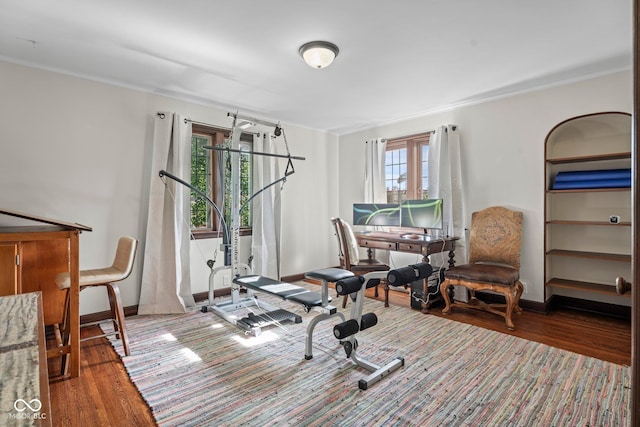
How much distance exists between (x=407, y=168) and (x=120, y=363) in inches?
153

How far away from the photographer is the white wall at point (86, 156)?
286 centimetres

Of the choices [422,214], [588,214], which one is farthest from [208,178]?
[588,214]

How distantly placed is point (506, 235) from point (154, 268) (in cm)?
Answer: 379

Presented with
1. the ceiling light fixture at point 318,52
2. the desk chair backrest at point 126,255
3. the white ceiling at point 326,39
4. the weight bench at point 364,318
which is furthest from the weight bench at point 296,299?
the white ceiling at point 326,39

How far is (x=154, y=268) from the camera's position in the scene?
349 centimetres

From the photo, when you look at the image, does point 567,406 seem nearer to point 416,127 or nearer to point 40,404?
point 40,404

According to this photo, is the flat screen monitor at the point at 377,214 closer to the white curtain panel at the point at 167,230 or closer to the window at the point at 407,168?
the window at the point at 407,168

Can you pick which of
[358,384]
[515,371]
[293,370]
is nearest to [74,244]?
[293,370]

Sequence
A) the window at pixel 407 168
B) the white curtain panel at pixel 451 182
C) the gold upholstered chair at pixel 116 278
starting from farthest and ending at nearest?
the window at pixel 407 168, the white curtain panel at pixel 451 182, the gold upholstered chair at pixel 116 278

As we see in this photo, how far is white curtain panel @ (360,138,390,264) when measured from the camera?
474 centimetres

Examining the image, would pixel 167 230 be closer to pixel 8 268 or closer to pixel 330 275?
pixel 8 268

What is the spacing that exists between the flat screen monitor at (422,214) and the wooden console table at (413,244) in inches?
6.1

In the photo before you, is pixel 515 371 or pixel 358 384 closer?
pixel 358 384

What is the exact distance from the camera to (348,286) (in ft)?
7.21
